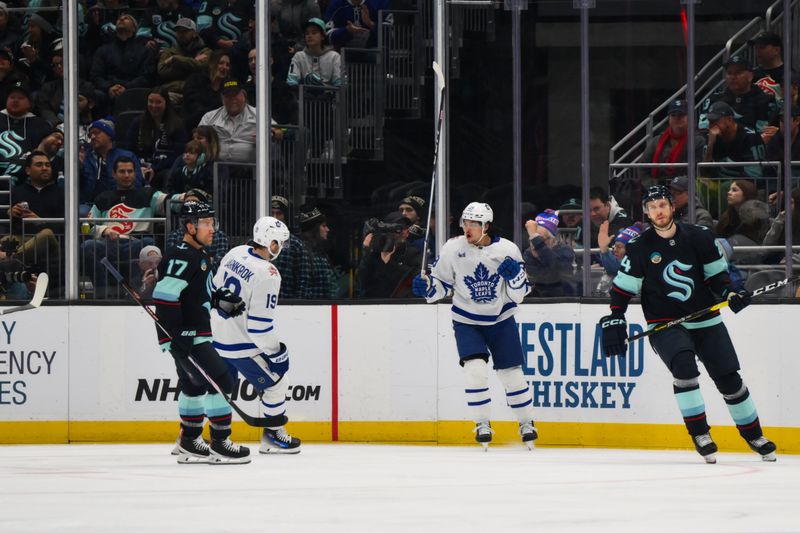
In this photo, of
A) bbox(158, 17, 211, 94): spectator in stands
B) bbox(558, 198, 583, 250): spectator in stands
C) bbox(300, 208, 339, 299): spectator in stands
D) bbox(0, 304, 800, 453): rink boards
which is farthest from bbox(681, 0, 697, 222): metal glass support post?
bbox(158, 17, 211, 94): spectator in stands

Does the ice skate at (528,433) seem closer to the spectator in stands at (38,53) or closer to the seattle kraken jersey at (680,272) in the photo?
the seattle kraken jersey at (680,272)

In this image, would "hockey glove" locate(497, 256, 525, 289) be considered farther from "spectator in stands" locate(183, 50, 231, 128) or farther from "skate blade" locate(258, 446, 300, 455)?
"spectator in stands" locate(183, 50, 231, 128)

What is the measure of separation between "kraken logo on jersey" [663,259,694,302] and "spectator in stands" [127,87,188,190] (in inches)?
152

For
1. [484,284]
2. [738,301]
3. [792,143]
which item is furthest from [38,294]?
[792,143]

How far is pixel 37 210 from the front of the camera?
930 cm

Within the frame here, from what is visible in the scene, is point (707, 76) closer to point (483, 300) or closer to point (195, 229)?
point (483, 300)

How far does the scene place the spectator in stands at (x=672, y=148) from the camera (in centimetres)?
894

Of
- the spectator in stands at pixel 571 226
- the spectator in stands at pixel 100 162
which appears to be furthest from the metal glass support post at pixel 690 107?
the spectator in stands at pixel 100 162

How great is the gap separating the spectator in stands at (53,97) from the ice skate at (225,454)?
12.9ft

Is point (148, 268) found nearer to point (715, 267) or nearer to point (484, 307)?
point (484, 307)

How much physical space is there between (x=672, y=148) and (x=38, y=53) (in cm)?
446

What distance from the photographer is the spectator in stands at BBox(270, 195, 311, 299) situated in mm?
8633

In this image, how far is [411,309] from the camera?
27.2 feet

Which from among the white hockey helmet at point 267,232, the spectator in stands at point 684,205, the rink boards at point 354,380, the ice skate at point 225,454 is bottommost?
the ice skate at point 225,454
